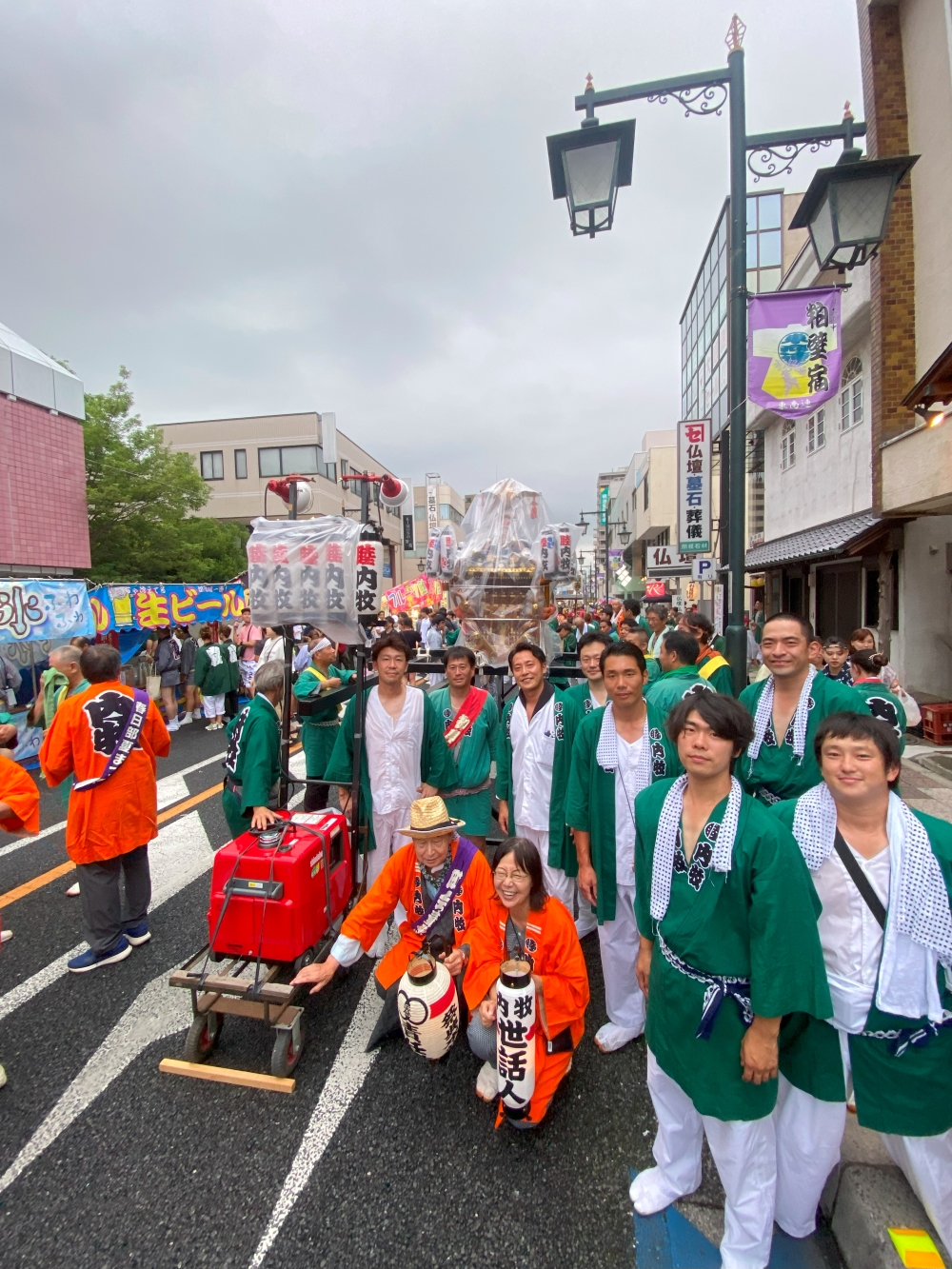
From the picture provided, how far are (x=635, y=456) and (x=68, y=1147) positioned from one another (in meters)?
49.6

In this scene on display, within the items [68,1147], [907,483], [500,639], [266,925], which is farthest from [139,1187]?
[907,483]

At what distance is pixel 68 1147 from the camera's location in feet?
8.90

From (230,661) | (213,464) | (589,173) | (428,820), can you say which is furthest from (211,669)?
(213,464)

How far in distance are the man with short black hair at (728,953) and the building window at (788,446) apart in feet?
54.9

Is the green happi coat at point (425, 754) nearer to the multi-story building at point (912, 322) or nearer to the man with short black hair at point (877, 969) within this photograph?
the man with short black hair at point (877, 969)

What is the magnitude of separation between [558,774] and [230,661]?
27.7 ft

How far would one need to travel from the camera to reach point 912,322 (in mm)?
10289

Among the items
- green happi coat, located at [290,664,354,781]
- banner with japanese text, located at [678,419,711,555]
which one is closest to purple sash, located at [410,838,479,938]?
green happi coat, located at [290,664,354,781]

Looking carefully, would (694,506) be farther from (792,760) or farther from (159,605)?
(159,605)

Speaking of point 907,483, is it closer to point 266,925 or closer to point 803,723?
point 803,723

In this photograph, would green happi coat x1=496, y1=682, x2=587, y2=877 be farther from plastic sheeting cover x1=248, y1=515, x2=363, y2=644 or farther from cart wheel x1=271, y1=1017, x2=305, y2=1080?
cart wheel x1=271, y1=1017, x2=305, y2=1080

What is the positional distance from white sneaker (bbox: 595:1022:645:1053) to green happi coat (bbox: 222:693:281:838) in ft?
7.50

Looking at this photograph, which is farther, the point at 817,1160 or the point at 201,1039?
the point at 201,1039

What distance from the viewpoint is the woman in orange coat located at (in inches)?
107
